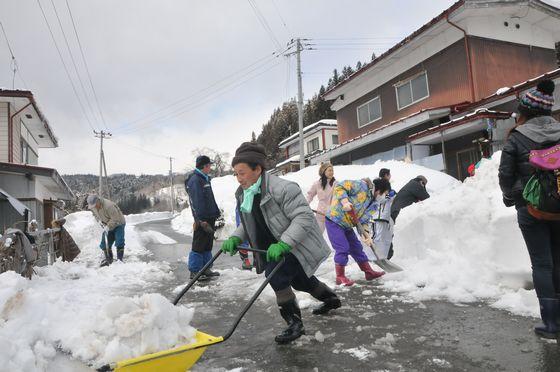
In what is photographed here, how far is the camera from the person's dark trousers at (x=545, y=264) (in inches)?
119

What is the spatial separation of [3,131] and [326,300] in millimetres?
16406

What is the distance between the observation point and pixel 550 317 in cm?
302

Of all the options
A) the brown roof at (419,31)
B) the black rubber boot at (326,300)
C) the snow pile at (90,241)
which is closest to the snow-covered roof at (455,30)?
the brown roof at (419,31)

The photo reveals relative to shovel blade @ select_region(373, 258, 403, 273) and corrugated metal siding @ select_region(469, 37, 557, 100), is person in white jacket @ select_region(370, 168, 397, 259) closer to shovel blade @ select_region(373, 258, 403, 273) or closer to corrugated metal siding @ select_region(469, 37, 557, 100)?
shovel blade @ select_region(373, 258, 403, 273)

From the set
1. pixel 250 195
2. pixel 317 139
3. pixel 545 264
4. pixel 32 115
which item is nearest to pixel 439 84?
pixel 545 264

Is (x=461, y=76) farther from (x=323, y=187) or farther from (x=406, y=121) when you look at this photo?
(x=323, y=187)

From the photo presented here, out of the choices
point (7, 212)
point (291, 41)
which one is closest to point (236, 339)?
point (7, 212)

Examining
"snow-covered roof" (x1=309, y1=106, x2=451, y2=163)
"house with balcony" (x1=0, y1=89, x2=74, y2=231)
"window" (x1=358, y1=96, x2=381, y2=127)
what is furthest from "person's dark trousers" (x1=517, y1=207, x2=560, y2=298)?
"window" (x1=358, y1=96, x2=381, y2=127)

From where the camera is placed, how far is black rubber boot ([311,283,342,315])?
398 centimetres

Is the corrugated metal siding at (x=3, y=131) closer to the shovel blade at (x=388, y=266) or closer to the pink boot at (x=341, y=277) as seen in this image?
the pink boot at (x=341, y=277)

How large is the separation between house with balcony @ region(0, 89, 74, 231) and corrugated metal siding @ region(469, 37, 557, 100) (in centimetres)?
1636

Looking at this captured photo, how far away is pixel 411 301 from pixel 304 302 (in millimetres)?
1205

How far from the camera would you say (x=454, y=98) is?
16.2m

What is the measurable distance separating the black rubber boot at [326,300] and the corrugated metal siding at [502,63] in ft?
47.2
